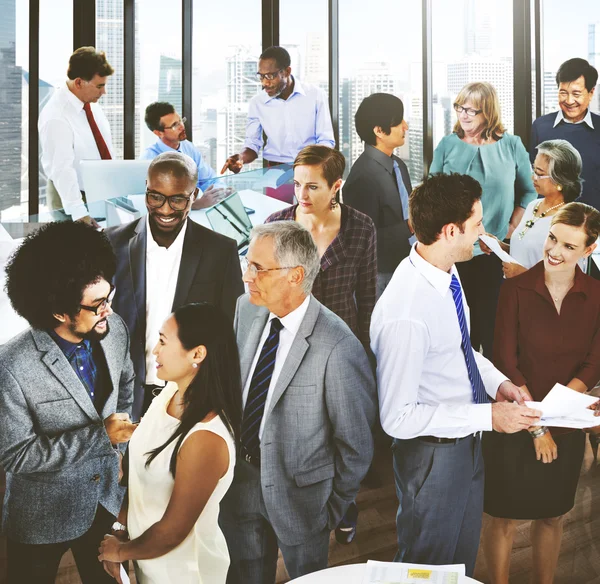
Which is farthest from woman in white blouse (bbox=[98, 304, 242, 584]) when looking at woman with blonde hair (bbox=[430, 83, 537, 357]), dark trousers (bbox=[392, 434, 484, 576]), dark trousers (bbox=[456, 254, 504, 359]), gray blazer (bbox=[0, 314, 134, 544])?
woman with blonde hair (bbox=[430, 83, 537, 357])

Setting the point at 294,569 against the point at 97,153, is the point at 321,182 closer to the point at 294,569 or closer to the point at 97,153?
the point at 97,153

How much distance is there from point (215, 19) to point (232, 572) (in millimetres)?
2414

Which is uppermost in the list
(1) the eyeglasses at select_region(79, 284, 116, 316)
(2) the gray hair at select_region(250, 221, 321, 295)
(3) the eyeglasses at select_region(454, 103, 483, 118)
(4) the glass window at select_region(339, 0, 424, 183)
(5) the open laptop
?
(4) the glass window at select_region(339, 0, 424, 183)

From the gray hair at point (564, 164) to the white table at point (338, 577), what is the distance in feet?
6.10

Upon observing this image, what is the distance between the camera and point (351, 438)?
2719 millimetres

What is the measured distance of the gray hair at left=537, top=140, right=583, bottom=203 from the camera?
3.35 m

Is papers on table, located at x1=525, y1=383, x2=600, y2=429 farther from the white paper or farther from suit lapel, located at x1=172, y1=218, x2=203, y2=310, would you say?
the white paper

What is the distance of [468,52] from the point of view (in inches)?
135

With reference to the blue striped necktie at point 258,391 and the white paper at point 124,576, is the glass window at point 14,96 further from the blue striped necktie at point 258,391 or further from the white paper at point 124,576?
the white paper at point 124,576

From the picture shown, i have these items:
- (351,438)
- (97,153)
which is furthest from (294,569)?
(97,153)

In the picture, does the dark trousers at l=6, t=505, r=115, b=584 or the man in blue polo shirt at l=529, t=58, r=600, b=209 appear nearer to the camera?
the dark trousers at l=6, t=505, r=115, b=584

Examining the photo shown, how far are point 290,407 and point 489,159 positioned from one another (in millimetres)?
1575

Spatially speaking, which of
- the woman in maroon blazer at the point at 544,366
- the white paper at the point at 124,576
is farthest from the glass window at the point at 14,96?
the woman in maroon blazer at the point at 544,366

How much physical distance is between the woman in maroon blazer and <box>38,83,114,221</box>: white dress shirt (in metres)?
1.91
